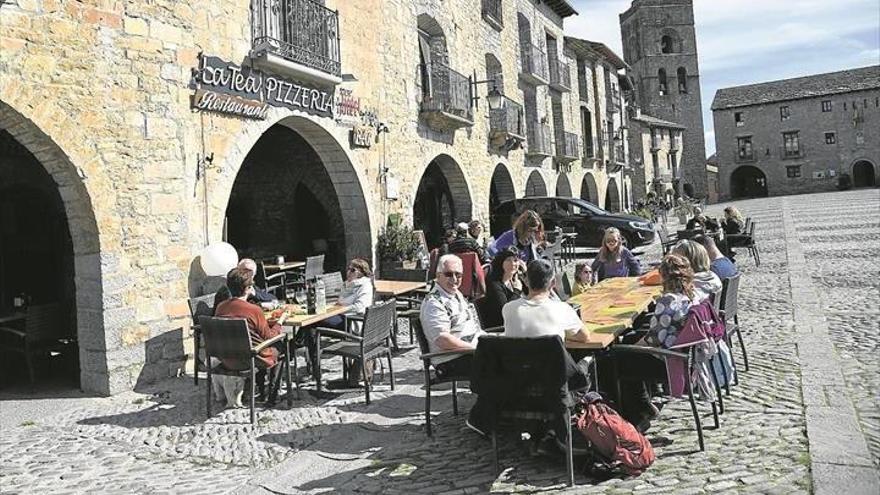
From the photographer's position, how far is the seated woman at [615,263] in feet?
24.3

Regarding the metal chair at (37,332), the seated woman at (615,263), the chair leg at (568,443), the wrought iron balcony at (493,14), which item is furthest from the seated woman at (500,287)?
the wrought iron balcony at (493,14)

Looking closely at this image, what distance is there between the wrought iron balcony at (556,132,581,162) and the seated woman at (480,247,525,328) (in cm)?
1756

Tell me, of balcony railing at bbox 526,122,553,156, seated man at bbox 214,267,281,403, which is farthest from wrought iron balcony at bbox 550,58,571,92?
seated man at bbox 214,267,281,403

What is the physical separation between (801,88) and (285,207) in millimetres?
50754

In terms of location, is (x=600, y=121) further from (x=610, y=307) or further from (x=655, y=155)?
(x=610, y=307)

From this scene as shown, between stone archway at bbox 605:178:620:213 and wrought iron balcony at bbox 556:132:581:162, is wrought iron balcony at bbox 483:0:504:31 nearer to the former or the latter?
wrought iron balcony at bbox 556:132:581:162

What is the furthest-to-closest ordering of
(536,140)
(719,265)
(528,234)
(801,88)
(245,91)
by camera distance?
(801,88) < (536,140) < (245,91) < (528,234) < (719,265)

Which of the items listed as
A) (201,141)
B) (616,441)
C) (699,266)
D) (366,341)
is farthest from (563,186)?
(616,441)

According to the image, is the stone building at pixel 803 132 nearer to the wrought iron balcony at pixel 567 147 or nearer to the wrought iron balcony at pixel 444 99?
the wrought iron balcony at pixel 567 147

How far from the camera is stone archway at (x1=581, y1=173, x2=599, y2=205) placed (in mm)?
27205

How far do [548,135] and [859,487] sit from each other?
18.2 meters

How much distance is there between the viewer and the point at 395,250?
11.1m

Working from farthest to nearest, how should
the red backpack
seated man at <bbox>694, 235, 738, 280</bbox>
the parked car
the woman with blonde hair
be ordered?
the parked car → the woman with blonde hair → seated man at <bbox>694, 235, 738, 280</bbox> → the red backpack

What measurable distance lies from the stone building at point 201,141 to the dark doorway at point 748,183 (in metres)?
43.3
